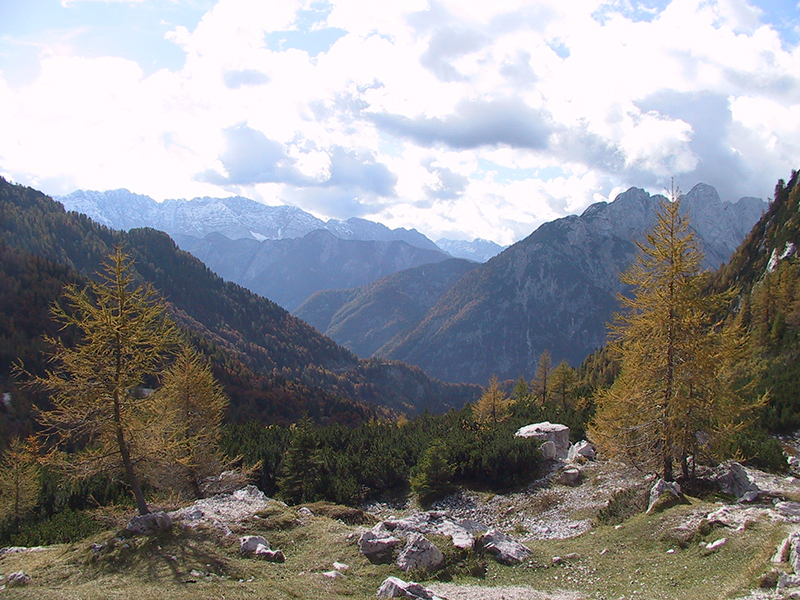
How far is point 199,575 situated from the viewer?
45.1 feet

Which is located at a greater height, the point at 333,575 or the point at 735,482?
the point at 735,482

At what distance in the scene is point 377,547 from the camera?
640 inches

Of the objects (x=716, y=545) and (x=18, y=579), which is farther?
(x=716, y=545)

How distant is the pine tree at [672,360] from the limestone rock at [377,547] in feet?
39.7

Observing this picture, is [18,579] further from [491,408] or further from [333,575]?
[491,408]

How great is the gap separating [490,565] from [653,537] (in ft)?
19.3

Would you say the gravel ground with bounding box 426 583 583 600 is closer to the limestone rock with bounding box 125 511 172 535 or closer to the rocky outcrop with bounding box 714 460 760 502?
the limestone rock with bounding box 125 511 172 535

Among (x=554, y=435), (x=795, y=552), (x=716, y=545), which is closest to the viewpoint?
(x=795, y=552)

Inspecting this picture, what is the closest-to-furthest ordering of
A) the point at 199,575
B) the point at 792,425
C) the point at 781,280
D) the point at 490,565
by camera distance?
the point at 199,575, the point at 490,565, the point at 792,425, the point at 781,280

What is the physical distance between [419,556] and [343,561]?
8.77ft

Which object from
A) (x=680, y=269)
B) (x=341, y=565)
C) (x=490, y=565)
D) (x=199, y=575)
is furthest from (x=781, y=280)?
(x=199, y=575)

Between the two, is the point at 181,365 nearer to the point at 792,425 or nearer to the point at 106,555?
the point at 106,555

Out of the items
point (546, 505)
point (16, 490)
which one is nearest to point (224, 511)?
point (16, 490)

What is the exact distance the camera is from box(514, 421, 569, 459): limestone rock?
3888cm
